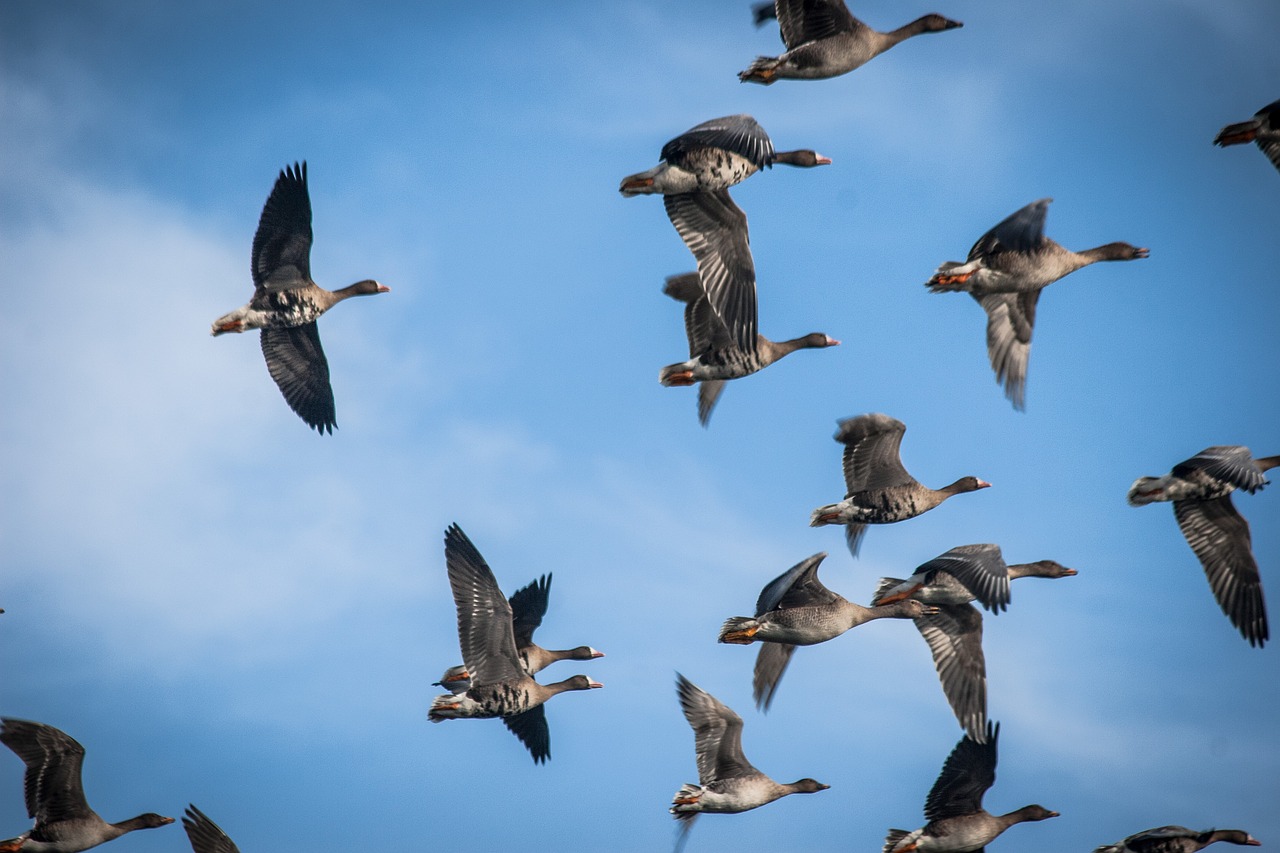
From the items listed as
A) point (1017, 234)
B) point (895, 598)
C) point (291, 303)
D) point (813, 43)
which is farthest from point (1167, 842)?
point (291, 303)

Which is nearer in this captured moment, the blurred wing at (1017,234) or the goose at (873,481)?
the blurred wing at (1017,234)

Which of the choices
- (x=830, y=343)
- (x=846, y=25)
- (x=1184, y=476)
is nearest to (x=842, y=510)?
(x=830, y=343)

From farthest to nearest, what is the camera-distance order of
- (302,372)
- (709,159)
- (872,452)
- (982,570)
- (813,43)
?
(302,372) < (872,452) < (813,43) < (709,159) < (982,570)

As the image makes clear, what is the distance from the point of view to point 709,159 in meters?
19.7

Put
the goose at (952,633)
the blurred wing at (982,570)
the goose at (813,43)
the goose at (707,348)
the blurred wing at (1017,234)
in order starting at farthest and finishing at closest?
the goose at (707,348)
the goose at (952,633)
the goose at (813,43)
the blurred wing at (1017,234)
the blurred wing at (982,570)

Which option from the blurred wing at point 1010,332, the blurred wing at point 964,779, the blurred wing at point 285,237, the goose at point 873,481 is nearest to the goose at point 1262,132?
the blurred wing at point 1010,332

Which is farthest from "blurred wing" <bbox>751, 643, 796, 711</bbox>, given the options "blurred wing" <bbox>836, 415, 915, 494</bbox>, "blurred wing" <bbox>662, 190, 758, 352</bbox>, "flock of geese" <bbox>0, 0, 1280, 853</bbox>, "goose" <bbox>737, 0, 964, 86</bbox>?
"goose" <bbox>737, 0, 964, 86</bbox>

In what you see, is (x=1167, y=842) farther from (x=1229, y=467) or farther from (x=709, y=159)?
(x=709, y=159)

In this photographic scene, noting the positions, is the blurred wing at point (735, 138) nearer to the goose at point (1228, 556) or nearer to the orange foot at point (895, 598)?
the orange foot at point (895, 598)

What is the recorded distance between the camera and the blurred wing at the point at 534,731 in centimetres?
2441

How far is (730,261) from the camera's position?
20781 mm

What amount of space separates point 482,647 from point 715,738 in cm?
347

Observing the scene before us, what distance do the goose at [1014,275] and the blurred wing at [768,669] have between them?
5.05m

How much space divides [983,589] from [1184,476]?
4433 millimetres
